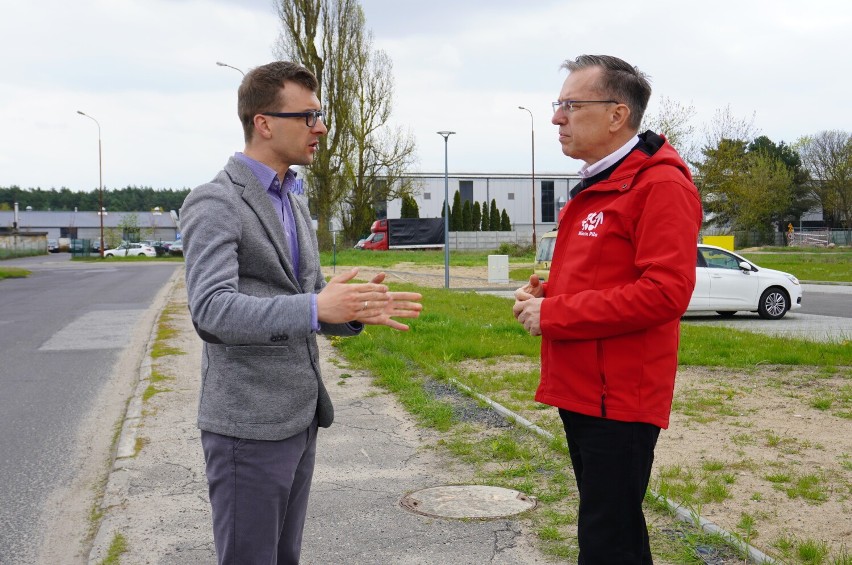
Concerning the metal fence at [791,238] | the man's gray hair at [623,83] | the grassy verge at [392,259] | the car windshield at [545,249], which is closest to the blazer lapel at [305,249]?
the man's gray hair at [623,83]

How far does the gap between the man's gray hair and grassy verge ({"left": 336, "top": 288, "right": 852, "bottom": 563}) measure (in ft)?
7.52

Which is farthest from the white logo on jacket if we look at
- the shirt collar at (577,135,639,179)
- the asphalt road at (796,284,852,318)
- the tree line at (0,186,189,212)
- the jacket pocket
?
the tree line at (0,186,189,212)

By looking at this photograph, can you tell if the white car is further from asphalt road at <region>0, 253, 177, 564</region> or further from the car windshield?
asphalt road at <region>0, 253, 177, 564</region>

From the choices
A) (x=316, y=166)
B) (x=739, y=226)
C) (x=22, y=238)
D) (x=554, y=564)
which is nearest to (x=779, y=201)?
(x=739, y=226)

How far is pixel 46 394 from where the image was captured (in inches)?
376

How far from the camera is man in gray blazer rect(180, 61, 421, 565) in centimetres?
241

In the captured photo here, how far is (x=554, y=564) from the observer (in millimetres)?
4227

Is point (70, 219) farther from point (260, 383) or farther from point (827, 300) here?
point (260, 383)

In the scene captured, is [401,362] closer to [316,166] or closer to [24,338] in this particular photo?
[24,338]

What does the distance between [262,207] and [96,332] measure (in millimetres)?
14007

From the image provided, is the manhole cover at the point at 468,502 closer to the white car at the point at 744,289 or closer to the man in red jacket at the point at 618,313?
the man in red jacket at the point at 618,313

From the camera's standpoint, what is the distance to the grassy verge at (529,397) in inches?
187

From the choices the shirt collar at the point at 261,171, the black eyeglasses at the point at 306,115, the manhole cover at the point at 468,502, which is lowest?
the manhole cover at the point at 468,502

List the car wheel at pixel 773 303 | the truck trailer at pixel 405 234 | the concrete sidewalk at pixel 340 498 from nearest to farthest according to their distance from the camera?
1. the concrete sidewalk at pixel 340 498
2. the car wheel at pixel 773 303
3. the truck trailer at pixel 405 234
